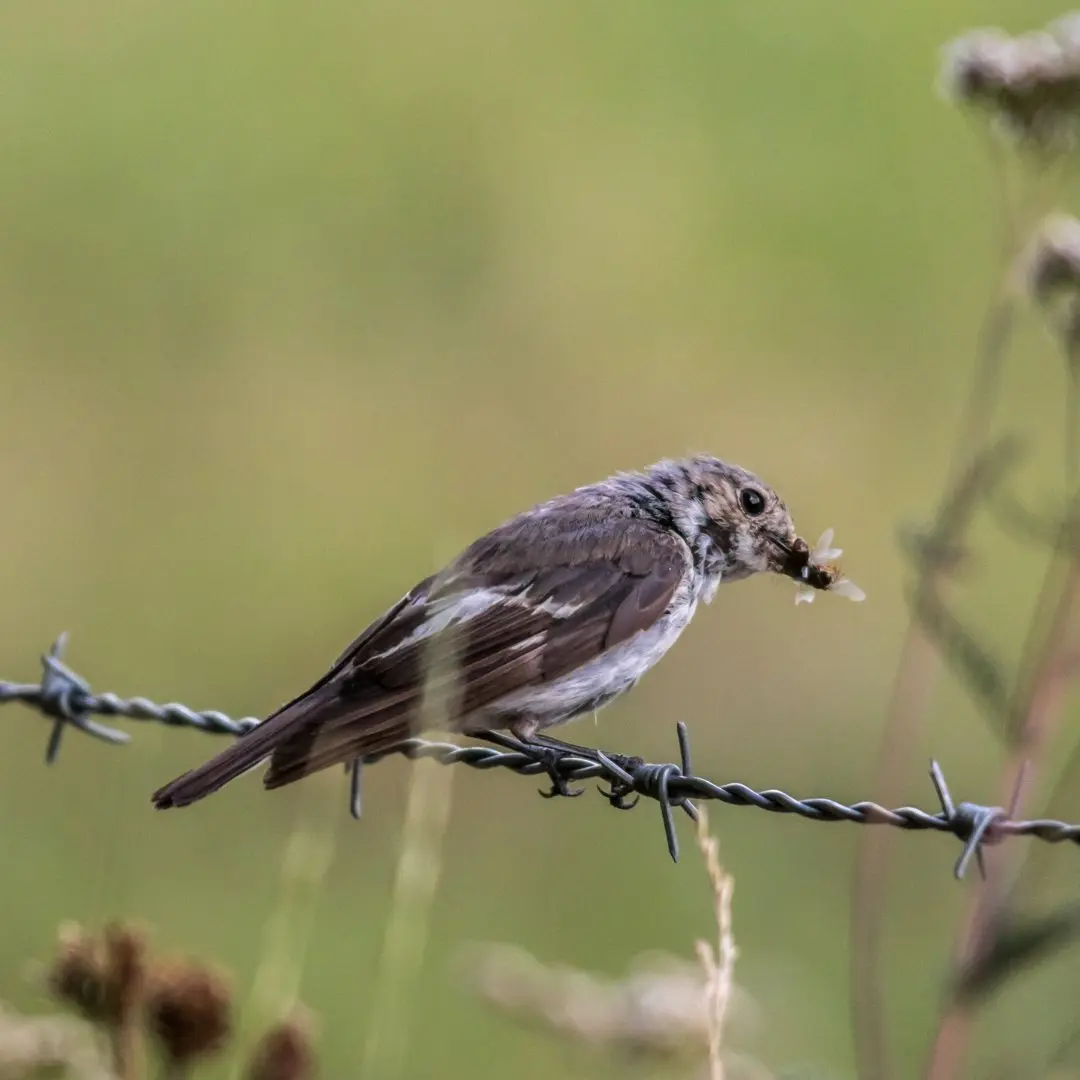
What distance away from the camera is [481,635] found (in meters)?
5.31

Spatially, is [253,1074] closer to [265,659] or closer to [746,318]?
[265,659]

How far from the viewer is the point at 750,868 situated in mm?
8992

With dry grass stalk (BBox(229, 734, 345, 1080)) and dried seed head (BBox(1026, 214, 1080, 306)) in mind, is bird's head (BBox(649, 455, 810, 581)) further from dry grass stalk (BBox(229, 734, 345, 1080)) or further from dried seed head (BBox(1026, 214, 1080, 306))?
dry grass stalk (BBox(229, 734, 345, 1080))

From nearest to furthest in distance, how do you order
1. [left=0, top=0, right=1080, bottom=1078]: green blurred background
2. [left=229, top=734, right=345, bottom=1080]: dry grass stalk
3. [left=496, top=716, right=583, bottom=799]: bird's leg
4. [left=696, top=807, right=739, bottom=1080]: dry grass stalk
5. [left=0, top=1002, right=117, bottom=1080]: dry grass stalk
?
[left=696, top=807, right=739, bottom=1080]: dry grass stalk < [left=0, top=1002, right=117, bottom=1080]: dry grass stalk < [left=229, top=734, right=345, bottom=1080]: dry grass stalk < [left=496, top=716, right=583, bottom=799]: bird's leg < [left=0, top=0, right=1080, bottom=1078]: green blurred background

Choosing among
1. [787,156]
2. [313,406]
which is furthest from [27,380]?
[787,156]

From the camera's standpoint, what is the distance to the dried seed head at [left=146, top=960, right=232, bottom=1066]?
3.81 meters

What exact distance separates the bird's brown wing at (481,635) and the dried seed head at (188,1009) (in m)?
0.75

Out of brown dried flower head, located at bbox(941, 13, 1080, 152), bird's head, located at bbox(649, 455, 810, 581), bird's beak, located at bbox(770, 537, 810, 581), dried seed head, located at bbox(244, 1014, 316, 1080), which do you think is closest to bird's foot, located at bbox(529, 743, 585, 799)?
bird's head, located at bbox(649, 455, 810, 581)

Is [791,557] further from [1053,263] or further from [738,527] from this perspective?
[1053,263]

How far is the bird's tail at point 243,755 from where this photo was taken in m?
4.55

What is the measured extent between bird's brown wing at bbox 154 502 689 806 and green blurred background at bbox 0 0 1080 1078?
81.3 inches

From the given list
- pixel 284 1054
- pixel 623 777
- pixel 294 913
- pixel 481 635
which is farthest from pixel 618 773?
pixel 294 913

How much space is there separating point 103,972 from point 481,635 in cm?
183

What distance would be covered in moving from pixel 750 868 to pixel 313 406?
5.50m
